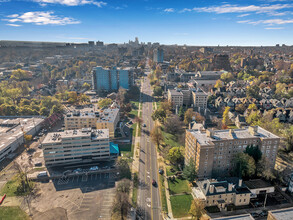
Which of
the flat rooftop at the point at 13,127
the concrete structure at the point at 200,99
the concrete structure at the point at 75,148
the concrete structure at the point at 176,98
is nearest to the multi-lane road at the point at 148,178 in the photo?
the concrete structure at the point at 75,148

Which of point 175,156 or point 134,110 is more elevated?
point 134,110

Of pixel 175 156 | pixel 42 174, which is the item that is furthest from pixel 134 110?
pixel 42 174

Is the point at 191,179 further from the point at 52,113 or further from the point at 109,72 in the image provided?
the point at 109,72

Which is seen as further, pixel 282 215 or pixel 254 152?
pixel 254 152

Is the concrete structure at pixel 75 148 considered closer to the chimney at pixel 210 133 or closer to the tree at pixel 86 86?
the chimney at pixel 210 133

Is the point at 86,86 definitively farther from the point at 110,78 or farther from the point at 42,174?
the point at 42,174

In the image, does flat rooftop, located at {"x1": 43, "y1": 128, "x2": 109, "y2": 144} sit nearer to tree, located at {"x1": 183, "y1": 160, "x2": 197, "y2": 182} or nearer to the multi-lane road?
the multi-lane road

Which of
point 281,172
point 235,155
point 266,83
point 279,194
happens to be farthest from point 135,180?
point 266,83

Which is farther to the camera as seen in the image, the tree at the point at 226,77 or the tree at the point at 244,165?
the tree at the point at 226,77
